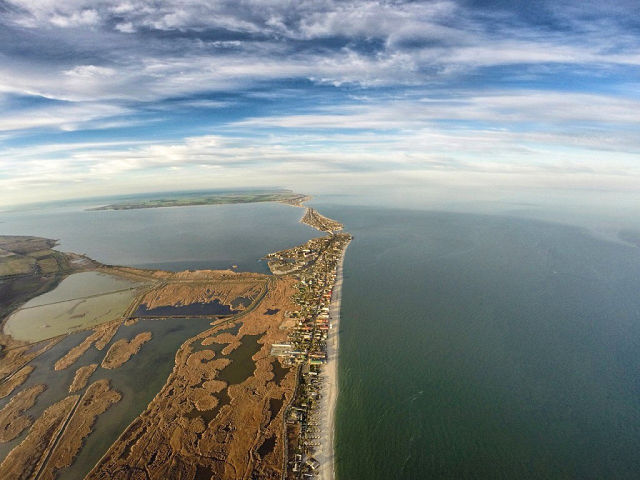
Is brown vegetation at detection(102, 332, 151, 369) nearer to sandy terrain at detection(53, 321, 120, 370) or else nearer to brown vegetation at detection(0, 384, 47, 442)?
sandy terrain at detection(53, 321, 120, 370)

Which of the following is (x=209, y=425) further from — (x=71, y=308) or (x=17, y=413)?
(x=71, y=308)

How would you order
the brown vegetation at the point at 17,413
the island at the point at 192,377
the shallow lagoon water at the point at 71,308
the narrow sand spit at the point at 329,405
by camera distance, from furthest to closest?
1. the shallow lagoon water at the point at 71,308
2. the brown vegetation at the point at 17,413
3. the island at the point at 192,377
4. the narrow sand spit at the point at 329,405

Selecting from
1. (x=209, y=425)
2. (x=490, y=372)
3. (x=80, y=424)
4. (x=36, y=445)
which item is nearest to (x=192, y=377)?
(x=209, y=425)

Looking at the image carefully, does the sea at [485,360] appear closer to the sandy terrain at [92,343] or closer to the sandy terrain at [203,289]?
the sandy terrain at [203,289]

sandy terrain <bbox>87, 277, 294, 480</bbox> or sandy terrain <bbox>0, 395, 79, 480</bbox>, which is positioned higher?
sandy terrain <bbox>0, 395, 79, 480</bbox>

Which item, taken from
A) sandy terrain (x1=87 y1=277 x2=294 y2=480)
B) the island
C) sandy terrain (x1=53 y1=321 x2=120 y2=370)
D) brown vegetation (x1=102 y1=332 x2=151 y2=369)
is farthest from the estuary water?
sandy terrain (x1=87 y1=277 x2=294 y2=480)

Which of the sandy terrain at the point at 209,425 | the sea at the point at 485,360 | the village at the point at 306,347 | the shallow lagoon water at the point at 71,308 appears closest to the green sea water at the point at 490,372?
the sea at the point at 485,360

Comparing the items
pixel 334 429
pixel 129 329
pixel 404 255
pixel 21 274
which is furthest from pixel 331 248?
pixel 21 274
